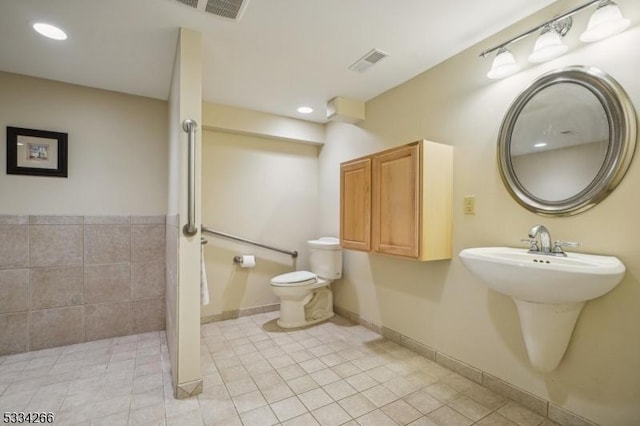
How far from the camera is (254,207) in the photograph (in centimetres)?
339

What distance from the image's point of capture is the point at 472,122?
2049mm

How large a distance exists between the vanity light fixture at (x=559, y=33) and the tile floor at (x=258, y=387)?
200 cm

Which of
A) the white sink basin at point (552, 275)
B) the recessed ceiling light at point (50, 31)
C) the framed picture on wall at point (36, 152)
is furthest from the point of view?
the framed picture on wall at point (36, 152)

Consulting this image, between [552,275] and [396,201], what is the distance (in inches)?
44.5

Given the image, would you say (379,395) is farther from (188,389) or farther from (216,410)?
(188,389)

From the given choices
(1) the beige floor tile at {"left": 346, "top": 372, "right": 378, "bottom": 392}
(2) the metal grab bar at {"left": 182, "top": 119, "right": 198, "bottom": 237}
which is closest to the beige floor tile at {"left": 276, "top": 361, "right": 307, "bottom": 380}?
(1) the beige floor tile at {"left": 346, "top": 372, "right": 378, "bottom": 392}

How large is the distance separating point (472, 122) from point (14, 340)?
395 centimetres

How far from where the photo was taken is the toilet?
2975 millimetres

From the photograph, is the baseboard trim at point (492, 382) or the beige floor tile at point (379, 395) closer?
the baseboard trim at point (492, 382)

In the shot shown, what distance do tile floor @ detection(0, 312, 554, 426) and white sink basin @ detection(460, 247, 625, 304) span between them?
0.80m

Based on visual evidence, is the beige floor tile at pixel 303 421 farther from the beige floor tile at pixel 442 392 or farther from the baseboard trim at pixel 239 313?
the baseboard trim at pixel 239 313

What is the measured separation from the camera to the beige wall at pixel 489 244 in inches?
54.9

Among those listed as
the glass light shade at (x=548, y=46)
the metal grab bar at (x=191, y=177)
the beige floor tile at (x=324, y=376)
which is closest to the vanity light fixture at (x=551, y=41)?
the glass light shade at (x=548, y=46)

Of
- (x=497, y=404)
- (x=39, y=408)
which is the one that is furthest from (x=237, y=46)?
(x=497, y=404)
